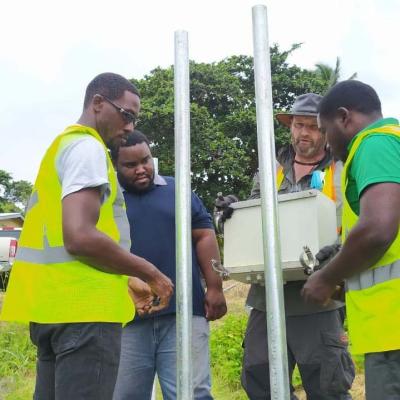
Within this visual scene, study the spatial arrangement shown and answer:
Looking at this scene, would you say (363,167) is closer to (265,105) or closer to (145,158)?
(265,105)

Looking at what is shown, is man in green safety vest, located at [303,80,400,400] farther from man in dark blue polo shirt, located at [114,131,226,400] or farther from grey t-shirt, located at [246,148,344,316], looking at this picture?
man in dark blue polo shirt, located at [114,131,226,400]

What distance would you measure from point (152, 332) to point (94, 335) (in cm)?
120

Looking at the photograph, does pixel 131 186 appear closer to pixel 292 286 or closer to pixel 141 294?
pixel 141 294

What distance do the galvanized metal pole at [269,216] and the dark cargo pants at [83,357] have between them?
1.83 feet

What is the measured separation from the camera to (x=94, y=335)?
6.88 ft

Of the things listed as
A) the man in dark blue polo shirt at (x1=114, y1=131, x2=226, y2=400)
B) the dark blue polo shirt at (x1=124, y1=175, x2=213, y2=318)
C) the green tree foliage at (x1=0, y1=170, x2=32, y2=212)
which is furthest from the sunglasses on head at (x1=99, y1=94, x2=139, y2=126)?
the green tree foliage at (x1=0, y1=170, x2=32, y2=212)

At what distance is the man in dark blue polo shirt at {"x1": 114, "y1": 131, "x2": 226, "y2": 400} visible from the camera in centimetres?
325

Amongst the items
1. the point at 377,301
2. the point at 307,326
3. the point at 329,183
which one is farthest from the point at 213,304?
the point at 377,301

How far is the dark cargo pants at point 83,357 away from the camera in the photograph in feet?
6.74

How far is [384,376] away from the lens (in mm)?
1969

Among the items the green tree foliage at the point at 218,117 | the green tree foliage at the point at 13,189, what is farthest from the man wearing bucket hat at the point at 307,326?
the green tree foliage at the point at 13,189

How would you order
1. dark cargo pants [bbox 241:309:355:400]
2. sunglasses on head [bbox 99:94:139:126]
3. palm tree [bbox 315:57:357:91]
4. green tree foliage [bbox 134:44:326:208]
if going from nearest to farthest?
sunglasses on head [bbox 99:94:139:126] → dark cargo pants [bbox 241:309:355:400] → green tree foliage [bbox 134:44:326:208] → palm tree [bbox 315:57:357:91]

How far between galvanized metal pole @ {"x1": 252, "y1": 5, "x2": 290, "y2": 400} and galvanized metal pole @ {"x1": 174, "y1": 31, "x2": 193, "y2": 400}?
0.26 m

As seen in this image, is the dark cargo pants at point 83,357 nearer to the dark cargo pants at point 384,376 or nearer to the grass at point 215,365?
the dark cargo pants at point 384,376
